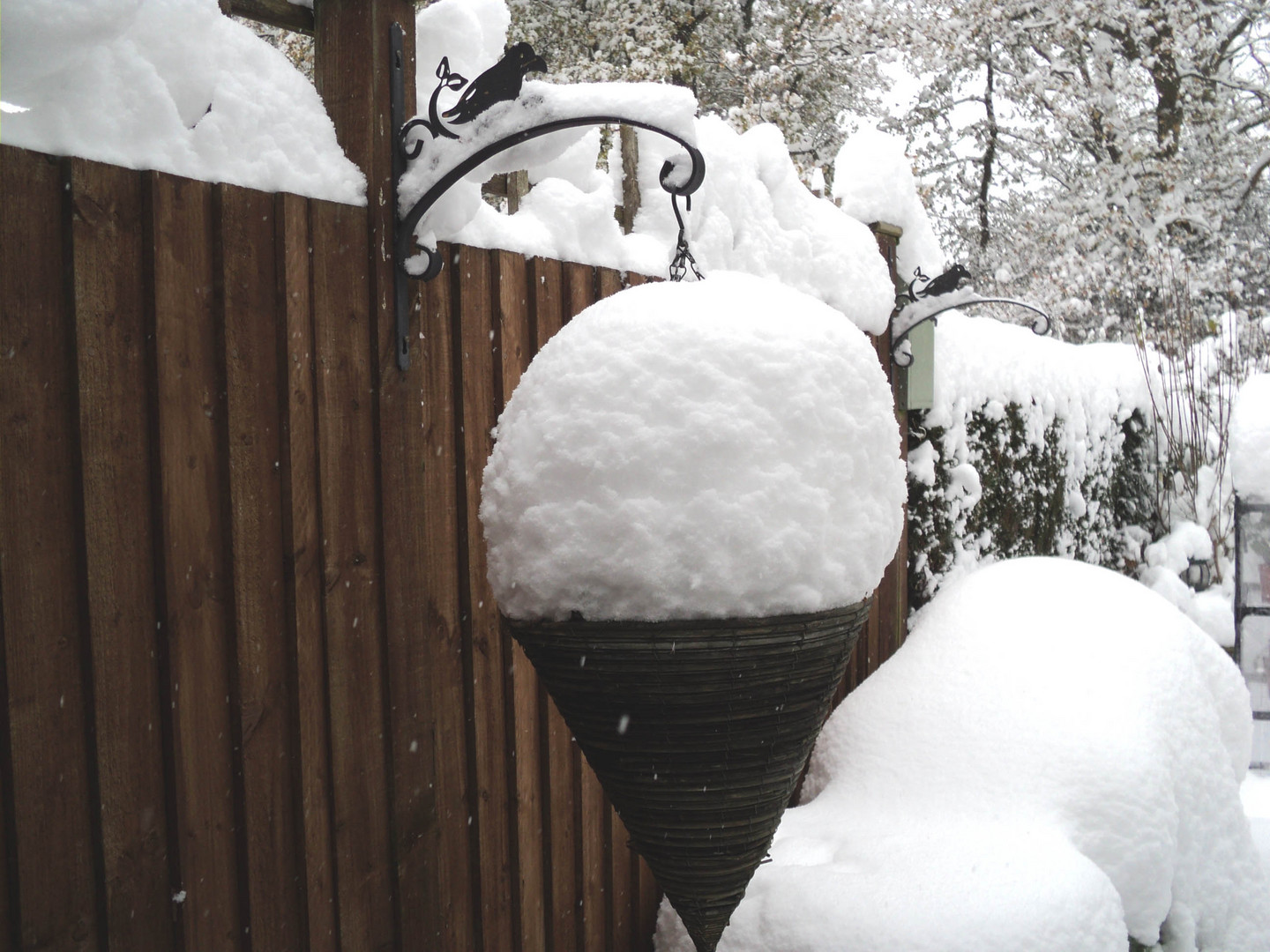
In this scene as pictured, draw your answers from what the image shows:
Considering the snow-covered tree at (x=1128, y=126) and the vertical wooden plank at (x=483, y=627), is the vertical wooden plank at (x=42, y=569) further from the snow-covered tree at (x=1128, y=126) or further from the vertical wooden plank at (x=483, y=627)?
the snow-covered tree at (x=1128, y=126)

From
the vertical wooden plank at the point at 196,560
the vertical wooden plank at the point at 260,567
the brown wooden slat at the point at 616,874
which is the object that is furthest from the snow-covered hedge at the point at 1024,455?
the vertical wooden plank at the point at 196,560

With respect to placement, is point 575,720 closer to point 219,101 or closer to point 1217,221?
point 219,101

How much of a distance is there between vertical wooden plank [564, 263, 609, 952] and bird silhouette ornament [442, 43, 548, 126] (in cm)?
65

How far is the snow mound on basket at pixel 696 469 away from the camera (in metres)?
1.03

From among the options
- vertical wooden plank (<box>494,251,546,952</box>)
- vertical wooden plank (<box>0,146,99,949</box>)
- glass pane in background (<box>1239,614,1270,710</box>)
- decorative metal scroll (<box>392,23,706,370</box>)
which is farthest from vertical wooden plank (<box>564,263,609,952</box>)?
glass pane in background (<box>1239,614,1270,710</box>)

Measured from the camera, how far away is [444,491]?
1811 millimetres

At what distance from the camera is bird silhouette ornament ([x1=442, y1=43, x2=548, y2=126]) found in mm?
1474

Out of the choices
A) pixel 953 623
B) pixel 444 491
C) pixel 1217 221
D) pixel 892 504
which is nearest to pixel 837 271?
pixel 953 623

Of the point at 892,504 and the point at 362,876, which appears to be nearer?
the point at 892,504

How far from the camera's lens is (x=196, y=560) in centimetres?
134

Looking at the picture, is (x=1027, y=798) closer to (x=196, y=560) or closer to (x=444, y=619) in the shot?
(x=444, y=619)

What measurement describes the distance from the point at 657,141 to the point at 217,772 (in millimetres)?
1862

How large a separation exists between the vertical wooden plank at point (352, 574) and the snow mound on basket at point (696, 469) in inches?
19.1

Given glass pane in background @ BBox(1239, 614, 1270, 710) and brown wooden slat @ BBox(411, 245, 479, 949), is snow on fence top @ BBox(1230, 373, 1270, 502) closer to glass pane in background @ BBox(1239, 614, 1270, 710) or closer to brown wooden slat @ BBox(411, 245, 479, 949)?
glass pane in background @ BBox(1239, 614, 1270, 710)
